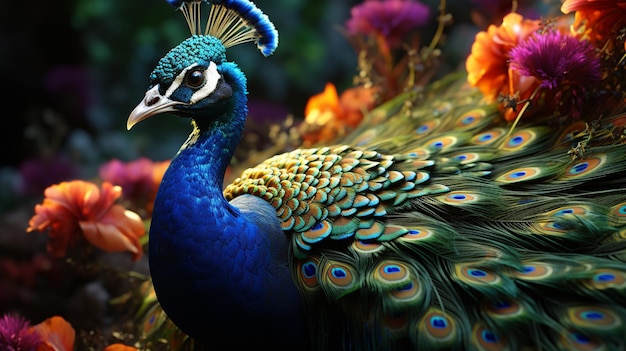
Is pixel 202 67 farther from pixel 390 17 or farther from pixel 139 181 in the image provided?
pixel 390 17

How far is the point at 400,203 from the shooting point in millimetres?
1228

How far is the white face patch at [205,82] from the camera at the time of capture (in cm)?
117

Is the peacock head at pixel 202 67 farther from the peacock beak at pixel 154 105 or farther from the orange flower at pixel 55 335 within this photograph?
the orange flower at pixel 55 335

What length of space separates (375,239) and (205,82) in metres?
0.42

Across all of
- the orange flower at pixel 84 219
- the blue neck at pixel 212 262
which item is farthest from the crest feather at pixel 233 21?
the orange flower at pixel 84 219

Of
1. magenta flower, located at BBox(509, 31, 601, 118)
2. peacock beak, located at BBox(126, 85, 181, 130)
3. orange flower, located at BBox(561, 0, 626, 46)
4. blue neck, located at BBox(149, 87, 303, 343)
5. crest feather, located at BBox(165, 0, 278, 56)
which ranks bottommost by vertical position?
blue neck, located at BBox(149, 87, 303, 343)

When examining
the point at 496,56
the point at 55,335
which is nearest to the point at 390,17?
the point at 496,56

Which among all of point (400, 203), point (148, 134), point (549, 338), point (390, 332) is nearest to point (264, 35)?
point (400, 203)

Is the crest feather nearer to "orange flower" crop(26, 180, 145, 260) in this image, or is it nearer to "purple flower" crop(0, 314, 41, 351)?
"orange flower" crop(26, 180, 145, 260)

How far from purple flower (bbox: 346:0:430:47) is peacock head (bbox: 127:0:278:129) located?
71 centimetres

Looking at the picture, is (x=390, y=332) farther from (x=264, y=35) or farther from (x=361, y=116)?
(x=361, y=116)

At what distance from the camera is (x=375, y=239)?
117cm

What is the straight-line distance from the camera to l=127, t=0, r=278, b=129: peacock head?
1.17 m

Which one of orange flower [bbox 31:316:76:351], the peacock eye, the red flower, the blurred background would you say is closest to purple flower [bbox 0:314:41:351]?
orange flower [bbox 31:316:76:351]
